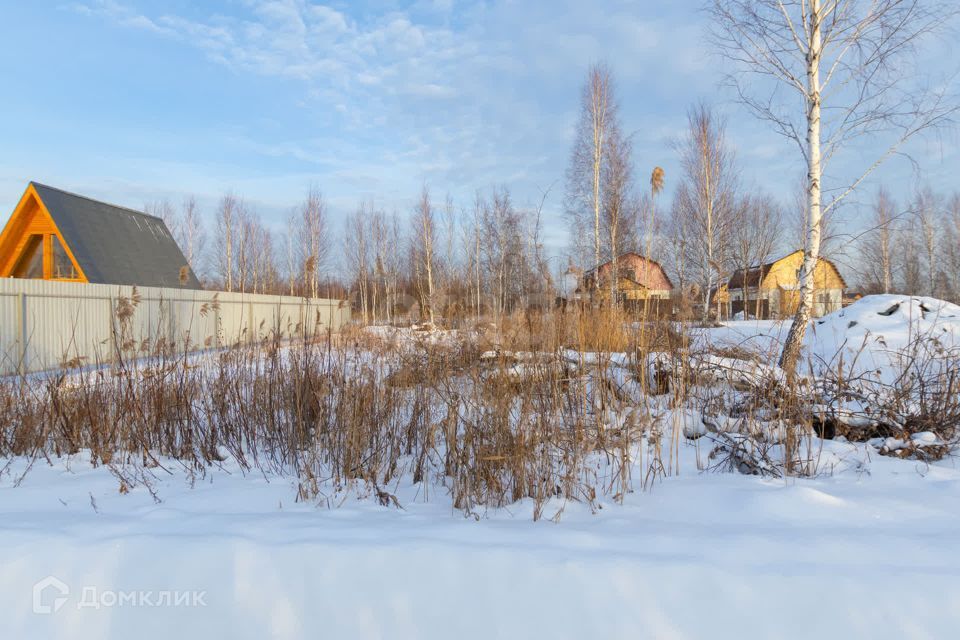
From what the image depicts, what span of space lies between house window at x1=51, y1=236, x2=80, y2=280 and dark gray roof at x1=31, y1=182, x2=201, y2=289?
54 cm

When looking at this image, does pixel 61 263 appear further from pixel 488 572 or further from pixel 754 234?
pixel 754 234

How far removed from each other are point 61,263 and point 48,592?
1551cm

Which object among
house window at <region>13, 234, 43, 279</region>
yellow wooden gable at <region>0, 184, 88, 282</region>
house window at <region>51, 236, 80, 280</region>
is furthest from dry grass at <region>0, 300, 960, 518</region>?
house window at <region>13, 234, 43, 279</region>

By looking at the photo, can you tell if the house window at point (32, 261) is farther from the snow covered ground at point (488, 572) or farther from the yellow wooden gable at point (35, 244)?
the snow covered ground at point (488, 572)

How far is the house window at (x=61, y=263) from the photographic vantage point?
12819mm

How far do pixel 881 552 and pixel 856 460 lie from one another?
1.33m

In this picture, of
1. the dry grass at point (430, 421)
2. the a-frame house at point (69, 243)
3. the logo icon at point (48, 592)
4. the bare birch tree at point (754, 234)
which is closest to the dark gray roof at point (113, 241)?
the a-frame house at point (69, 243)

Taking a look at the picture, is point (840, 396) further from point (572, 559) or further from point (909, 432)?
point (572, 559)

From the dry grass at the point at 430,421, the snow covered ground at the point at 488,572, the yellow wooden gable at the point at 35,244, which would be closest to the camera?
the snow covered ground at the point at 488,572

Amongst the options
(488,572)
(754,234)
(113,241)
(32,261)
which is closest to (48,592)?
(488,572)

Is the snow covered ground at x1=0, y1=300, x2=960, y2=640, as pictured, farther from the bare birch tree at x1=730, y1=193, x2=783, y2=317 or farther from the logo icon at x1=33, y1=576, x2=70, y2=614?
the bare birch tree at x1=730, y1=193, x2=783, y2=317

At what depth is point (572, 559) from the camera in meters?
1.69

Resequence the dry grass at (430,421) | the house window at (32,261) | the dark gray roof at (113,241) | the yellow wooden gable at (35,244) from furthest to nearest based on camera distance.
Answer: the house window at (32,261) → the dark gray roof at (113,241) → the yellow wooden gable at (35,244) → the dry grass at (430,421)

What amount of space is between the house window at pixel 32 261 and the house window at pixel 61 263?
0.79m
